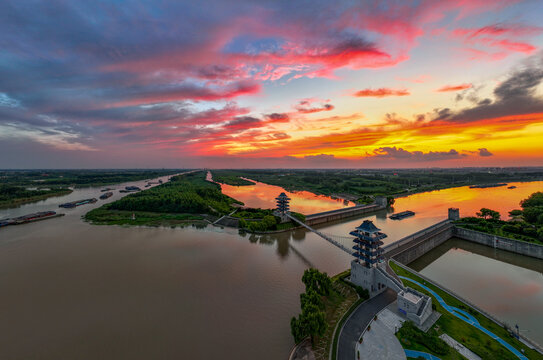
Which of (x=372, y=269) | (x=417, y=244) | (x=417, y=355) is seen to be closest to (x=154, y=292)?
(x=372, y=269)

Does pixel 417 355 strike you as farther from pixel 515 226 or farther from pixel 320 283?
pixel 515 226

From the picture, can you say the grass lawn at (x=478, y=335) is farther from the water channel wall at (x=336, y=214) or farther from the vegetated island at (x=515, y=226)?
the water channel wall at (x=336, y=214)

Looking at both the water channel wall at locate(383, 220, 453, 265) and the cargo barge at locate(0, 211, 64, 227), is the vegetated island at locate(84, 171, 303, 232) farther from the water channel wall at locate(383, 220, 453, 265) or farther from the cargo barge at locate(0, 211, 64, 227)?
the water channel wall at locate(383, 220, 453, 265)

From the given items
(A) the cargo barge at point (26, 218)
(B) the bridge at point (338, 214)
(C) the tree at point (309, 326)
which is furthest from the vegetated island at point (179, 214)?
(C) the tree at point (309, 326)

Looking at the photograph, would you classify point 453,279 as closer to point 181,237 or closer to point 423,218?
point 423,218

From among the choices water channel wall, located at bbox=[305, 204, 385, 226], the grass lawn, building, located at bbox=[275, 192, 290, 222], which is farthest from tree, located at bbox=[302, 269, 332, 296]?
water channel wall, located at bbox=[305, 204, 385, 226]

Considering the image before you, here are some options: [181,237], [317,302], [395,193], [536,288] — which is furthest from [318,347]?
[395,193]
